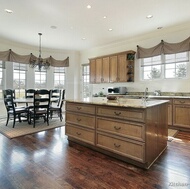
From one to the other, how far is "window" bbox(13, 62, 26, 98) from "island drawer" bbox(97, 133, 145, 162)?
16.4 feet

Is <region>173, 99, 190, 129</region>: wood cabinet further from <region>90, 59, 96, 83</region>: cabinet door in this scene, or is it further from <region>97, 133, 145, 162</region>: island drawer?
<region>90, 59, 96, 83</region>: cabinet door

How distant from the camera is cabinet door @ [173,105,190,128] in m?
4.00

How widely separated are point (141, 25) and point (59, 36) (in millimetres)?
2792

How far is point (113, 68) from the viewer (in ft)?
18.9

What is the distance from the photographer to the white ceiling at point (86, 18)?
332cm

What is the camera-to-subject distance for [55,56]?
7242 millimetres

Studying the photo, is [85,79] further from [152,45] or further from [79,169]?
[79,169]

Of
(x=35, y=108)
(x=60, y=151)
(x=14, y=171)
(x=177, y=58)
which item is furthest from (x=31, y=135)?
(x=177, y=58)

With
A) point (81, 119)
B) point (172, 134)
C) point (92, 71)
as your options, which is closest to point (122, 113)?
point (81, 119)

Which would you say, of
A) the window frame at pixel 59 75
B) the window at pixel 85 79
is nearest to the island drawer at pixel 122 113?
the window at pixel 85 79

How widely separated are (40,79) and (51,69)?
70cm

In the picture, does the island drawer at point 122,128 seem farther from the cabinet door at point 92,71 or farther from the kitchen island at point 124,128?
the cabinet door at point 92,71

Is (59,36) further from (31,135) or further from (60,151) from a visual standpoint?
(60,151)

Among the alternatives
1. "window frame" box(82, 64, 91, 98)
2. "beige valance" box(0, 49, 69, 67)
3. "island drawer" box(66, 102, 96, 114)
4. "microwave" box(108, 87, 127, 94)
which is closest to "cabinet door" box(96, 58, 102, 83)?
"microwave" box(108, 87, 127, 94)
